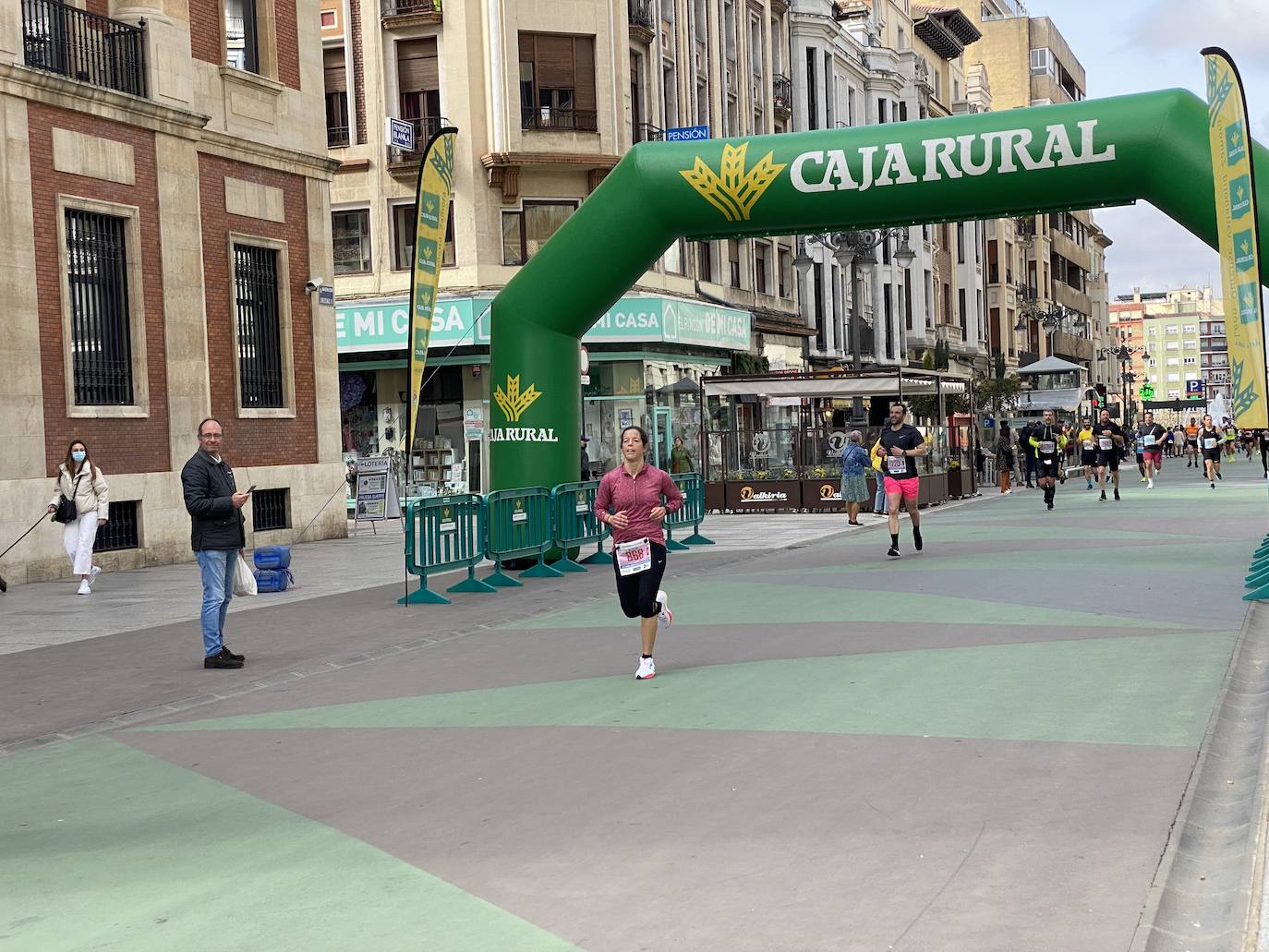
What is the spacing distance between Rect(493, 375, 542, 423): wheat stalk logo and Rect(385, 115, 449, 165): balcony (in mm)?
18351

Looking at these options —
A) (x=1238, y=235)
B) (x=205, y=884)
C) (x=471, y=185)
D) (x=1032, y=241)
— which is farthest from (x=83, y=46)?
(x=1032, y=241)

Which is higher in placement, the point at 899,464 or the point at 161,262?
the point at 161,262

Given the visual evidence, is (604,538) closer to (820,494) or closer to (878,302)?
(820,494)

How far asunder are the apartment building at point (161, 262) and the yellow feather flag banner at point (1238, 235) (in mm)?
13777

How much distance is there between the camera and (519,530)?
17609 mm

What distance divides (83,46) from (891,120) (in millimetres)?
47191

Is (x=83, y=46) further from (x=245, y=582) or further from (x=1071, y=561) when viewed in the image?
(x=1071, y=561)

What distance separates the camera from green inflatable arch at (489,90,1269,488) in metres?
15.9

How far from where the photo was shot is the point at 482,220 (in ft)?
118

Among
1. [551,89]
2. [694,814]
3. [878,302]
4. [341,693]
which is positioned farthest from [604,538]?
[878,302]

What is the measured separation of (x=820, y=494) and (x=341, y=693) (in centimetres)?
2190

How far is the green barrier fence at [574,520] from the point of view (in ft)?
61.1

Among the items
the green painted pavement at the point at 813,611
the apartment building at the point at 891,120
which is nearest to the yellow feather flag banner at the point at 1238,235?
the green painted pavement at the point at 813,611

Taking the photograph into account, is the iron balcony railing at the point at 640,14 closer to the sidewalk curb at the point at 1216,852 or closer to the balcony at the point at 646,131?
the balcony at the point at 646,131
